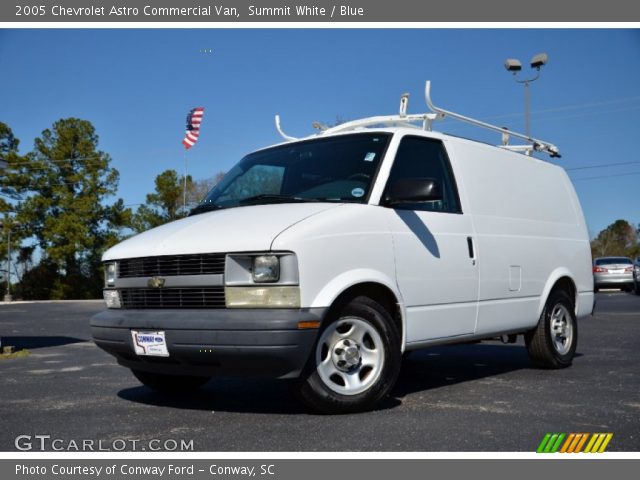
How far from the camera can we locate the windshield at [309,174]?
539 centimetres

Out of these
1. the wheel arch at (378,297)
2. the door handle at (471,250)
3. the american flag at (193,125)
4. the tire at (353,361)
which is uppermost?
the american flag at (193,125)

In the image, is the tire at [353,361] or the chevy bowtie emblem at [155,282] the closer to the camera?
the tire at [353,361]

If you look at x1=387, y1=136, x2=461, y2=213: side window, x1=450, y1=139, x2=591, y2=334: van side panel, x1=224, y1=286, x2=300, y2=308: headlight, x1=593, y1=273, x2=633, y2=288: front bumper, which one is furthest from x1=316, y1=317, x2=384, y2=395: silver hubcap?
x1=593, y1=273, x2=633, y2=288: front bumper

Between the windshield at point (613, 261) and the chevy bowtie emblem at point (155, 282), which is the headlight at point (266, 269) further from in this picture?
the windshield at point (613, 261)

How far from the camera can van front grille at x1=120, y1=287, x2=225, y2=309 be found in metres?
4.63

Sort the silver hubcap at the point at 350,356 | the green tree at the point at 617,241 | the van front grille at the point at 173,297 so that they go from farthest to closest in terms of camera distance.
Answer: the green tree at the point at 617,241, the silver hubcap at the point at 350,356, the van front grille at the point at 173,297

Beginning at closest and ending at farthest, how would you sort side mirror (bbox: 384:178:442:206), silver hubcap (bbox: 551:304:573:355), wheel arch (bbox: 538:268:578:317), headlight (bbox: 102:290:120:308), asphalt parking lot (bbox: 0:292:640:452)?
asphalt parking lot (bbox: 0:292:640:452)
side mirror (bbox: 384:178:442:206)
headlight (bbox: 102:290:120:308)
wheel arch (bbox: 538:268:578:317)
silver hubcap (bbox: 551:304:573:355)

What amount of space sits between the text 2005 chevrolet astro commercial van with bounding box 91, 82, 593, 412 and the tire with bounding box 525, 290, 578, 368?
0.09 ft

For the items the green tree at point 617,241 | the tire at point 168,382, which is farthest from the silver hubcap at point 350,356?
the green tree at point 617,241

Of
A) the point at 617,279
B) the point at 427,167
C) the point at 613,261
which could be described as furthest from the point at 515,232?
the point at 613,261

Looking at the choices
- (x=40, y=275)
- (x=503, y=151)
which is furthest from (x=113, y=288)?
(x=40, y=275)

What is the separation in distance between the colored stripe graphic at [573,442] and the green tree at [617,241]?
245 ft

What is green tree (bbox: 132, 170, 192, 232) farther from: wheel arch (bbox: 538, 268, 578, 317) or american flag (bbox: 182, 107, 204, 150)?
wheel arch (bbox: 538, 268, 578, 317)
